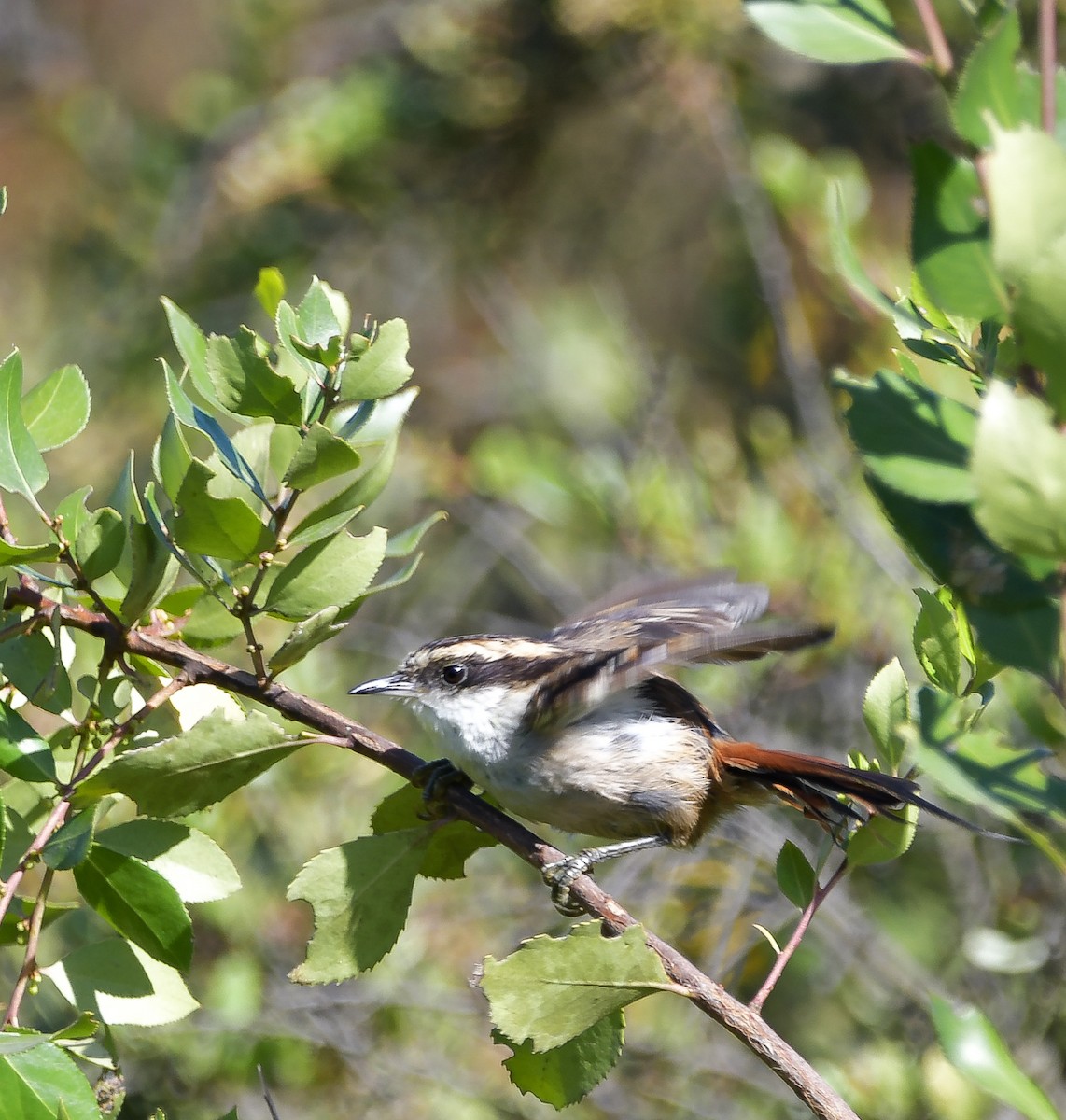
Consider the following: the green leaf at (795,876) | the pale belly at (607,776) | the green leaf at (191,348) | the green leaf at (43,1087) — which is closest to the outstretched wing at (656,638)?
the pale belly at (607,776)

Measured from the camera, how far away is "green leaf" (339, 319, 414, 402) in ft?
6.50

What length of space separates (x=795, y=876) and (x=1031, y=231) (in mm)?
1251

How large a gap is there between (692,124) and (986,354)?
6.30 metres

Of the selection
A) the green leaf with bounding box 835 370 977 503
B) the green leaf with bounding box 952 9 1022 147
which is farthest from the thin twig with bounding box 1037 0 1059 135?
the green leaf with bounding box 835 370 977 503

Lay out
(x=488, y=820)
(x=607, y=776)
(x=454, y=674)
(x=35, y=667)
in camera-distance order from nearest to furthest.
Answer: (x=35, y=667), (x=488, y=820), (x=607, y=776), (x=454, y=674)

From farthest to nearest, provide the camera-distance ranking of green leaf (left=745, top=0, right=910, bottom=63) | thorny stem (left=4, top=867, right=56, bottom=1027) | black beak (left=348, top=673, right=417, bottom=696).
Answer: black beak (left=348, top=673, right=417, bottom=696)
thorny stem (left=4, top=867, right=56, bottom=1027)
green leaf (left=745, top=0, right=910, bottom=63)

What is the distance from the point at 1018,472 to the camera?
132 cm

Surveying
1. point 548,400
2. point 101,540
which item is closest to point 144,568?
point 101,540

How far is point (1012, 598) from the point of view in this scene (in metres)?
1.48

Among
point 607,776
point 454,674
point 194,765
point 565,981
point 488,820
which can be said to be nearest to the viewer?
point 565,981

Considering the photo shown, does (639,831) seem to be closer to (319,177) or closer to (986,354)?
(986,354)

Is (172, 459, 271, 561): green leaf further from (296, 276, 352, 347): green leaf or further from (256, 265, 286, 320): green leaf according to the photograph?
(256, 265, 286, 320): green leaf

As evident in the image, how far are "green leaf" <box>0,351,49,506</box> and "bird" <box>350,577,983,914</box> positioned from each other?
3.18 feet

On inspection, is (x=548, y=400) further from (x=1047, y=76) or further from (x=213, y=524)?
(x=1047, y=76)
